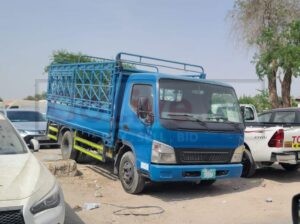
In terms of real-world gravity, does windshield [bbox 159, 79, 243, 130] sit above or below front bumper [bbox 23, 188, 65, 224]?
above

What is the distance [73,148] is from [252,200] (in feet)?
17.4

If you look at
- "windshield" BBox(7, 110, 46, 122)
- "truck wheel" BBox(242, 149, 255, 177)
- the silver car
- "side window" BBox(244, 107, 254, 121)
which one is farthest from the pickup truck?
"windshield" BBox(7, 110, 46, 122)

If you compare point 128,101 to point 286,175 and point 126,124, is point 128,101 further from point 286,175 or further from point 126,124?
point 286,175

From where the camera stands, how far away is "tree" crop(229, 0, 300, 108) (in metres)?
22.2

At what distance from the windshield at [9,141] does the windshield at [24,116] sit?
1037cm

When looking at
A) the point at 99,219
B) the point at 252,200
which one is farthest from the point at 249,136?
the point at 99,219

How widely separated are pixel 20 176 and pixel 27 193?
395 mm

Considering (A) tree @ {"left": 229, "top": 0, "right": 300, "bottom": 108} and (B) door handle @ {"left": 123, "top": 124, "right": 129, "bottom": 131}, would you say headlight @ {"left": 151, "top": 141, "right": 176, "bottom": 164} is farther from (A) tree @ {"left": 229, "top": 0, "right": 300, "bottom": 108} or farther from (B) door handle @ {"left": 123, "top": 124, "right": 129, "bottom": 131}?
(A) tree @ {"left": 229, "top": 0, "right": 300, "bottom": 108}

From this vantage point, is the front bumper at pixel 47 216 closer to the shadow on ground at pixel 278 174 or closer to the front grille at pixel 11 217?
the front grille at pixel 11 217

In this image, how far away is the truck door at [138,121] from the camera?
8.18 metres

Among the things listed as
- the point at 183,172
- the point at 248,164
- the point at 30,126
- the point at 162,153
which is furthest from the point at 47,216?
the point at 30,126

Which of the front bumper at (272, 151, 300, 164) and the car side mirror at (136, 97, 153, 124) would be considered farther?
the front bumper at (272, 151, 300, 164)

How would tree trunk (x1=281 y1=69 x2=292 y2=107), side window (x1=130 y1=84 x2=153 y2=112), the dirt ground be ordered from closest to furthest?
the dirt ground, side window (x1=130 y1=84 x2=153 y2=112), tree trunk (x1=281 y1=69 x2=292 y2=107)

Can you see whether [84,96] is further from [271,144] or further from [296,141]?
[296,141]
